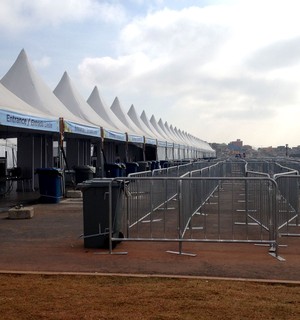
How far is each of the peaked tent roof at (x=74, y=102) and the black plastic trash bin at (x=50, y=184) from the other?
22.6 ft

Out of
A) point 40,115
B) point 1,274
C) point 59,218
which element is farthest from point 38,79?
point 1,274

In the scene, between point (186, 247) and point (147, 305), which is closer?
point (147, 305)

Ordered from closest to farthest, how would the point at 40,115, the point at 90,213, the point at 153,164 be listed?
the point at 90,213 < the point at 40,115 < the point at 153,164

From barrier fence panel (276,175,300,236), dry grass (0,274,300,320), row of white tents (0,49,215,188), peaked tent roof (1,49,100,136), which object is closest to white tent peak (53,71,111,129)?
row of white tents (0,49,215,188)

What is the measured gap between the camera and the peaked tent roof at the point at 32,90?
1856 cm

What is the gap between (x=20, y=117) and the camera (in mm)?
14062

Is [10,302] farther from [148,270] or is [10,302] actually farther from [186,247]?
[186,247]

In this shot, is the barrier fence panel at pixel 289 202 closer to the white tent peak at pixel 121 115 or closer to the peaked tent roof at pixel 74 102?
the peaked tent roof at pixel 74 102

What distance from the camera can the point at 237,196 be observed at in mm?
17109

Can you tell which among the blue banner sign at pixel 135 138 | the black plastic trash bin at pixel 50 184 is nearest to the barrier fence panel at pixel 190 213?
the black plastic trash bin at pixel 50 184

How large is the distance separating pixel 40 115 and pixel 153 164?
19.2 m

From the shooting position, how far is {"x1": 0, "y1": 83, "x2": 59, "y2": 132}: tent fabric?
13.2m

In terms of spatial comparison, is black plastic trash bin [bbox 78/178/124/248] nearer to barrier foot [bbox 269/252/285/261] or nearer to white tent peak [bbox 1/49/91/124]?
barrier foot [bbox 269/252/285/261]

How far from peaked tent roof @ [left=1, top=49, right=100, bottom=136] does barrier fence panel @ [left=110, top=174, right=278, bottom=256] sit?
8.11 meters
